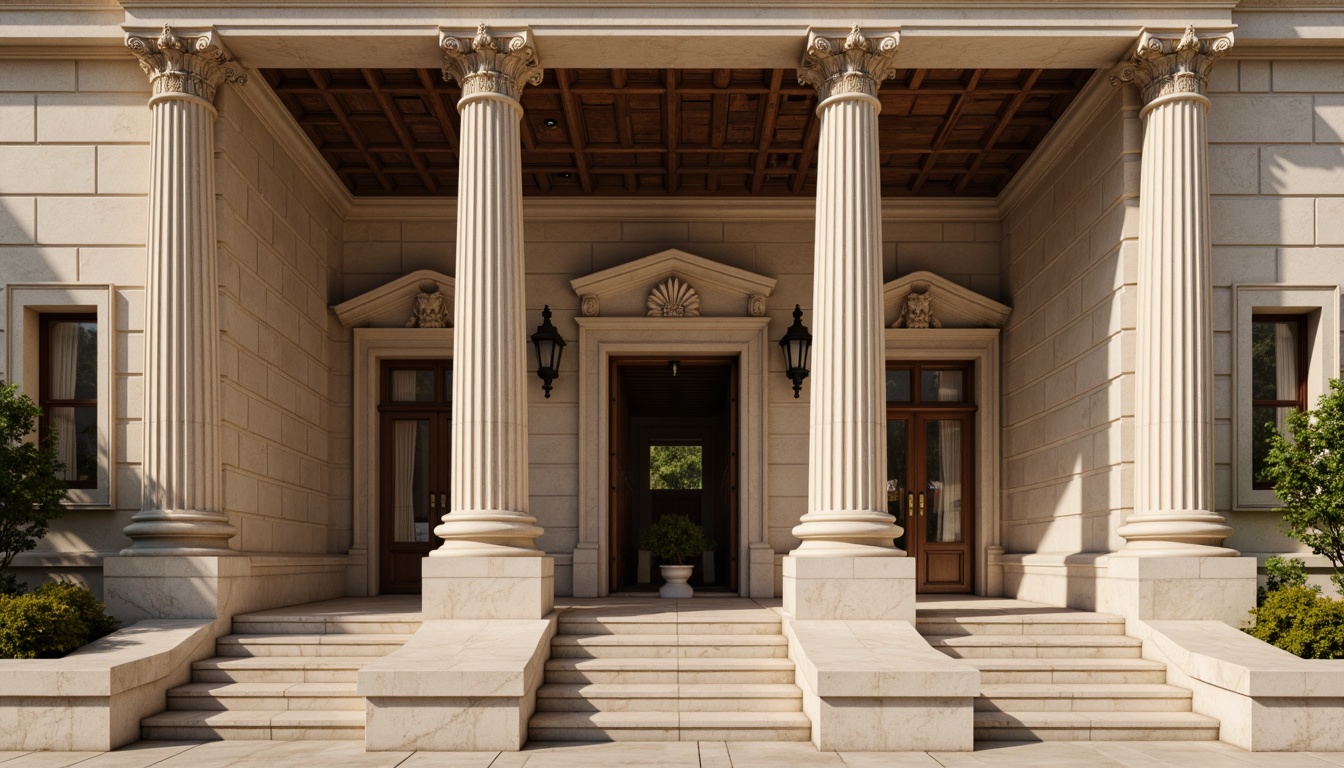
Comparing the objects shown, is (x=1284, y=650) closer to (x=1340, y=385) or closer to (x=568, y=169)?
(x=1340, y=385)

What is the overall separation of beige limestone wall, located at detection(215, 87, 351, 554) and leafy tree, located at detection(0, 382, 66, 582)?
1.57m

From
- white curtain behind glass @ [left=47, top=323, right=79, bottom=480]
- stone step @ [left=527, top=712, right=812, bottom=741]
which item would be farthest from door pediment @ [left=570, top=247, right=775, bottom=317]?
stone step @ [left=527, top=712, right=812, bottom=741]

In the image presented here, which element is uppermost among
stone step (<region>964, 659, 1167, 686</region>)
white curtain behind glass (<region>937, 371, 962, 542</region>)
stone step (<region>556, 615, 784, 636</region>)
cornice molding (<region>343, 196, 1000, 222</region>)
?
cornice molding (<region>343, 196, 1000, 222</region>)

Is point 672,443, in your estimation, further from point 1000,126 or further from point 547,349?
point 1000,126

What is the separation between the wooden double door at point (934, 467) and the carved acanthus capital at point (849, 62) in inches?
219

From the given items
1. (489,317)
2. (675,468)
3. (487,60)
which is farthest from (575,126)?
(675,468)

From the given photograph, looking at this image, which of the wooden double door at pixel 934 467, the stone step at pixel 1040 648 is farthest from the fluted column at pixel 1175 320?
the wooden double door at pixel 934 467

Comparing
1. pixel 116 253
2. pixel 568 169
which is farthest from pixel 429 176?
pixel 116 253

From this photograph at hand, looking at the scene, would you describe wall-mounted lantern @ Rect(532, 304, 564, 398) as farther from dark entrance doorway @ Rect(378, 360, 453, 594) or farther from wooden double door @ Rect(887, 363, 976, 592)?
wooden double door @ Rect(887, 363, 976, 592)

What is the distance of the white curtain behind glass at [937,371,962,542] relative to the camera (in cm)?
1602

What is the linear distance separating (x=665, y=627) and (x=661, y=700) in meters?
1.35

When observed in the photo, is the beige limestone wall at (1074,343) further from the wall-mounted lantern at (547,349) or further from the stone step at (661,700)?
the wall-mounted lantern at (547,349)

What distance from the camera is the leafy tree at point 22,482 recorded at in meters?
10.3

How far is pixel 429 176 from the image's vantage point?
15.5m
